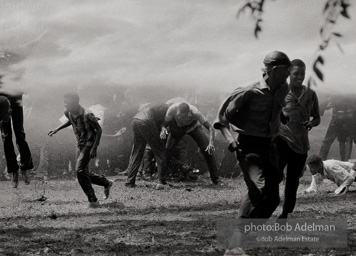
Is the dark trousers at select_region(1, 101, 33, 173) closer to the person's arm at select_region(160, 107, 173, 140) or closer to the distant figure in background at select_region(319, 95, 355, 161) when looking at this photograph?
the person's arm at select_region(160, 107, 173, 140)

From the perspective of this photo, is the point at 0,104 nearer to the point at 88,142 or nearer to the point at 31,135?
the point at 88,142

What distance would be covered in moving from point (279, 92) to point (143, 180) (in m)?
7.68

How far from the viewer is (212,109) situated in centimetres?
1430

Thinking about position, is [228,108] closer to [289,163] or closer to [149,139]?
[289,163]

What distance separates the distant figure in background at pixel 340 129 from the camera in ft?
44.9

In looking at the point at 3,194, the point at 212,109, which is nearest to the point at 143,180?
the point at 212,109

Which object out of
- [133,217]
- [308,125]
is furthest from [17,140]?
[308,125]

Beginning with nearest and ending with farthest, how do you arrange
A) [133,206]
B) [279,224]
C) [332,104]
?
[279,224] < [133,206] < [332,104]

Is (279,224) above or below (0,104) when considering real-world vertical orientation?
below

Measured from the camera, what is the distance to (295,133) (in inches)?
274

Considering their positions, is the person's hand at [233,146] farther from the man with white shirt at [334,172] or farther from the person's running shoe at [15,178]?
the person's running shoe at [15,178]

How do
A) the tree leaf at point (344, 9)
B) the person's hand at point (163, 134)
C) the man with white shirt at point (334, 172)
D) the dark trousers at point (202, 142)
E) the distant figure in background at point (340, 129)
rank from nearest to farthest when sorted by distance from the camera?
the tree leaf at point (344, 9)
the man with white shirt at point (334, 172)
the person's hand at point (163, 134)
the dark trousers at point (202, 142)
the distant figure in background at point (340, 129)

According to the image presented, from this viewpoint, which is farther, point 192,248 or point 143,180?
point 143,180

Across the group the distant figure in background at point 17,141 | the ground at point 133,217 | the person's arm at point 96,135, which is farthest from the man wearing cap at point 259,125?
the distant figure in background at point 17,141
